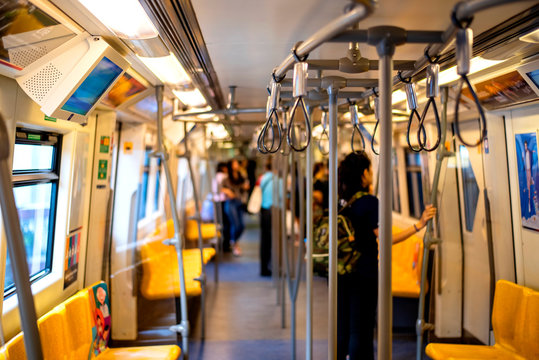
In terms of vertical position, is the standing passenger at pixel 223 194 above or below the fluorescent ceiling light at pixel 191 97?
below

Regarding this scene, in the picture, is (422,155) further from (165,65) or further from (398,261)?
(165,65)

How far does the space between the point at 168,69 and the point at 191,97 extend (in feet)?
2.21

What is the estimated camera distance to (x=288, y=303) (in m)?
4.51

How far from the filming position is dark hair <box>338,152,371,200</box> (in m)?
2.30

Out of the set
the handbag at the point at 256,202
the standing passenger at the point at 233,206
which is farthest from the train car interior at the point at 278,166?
the standing passenger at the point at 233,206

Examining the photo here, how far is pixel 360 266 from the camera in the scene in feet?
7.35

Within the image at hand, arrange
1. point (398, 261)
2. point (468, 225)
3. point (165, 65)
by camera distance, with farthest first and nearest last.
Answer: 1. point (398, 261)
2. point (468, 225)
3. point (165, 65)

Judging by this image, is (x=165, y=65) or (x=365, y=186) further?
(x=365, y=186)

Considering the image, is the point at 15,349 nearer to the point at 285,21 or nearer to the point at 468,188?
the point at 285,21

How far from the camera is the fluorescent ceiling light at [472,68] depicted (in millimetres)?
1979

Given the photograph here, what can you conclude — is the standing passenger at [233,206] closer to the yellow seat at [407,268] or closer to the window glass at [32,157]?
the yellow seat at [407,268]

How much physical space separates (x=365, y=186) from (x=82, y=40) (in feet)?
6.06

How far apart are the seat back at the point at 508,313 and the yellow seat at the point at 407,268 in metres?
0.85

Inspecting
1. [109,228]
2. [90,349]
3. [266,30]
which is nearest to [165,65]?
[266,30]
